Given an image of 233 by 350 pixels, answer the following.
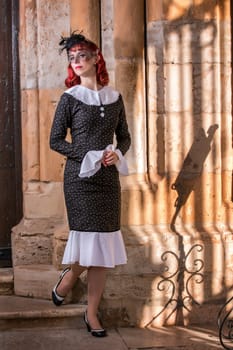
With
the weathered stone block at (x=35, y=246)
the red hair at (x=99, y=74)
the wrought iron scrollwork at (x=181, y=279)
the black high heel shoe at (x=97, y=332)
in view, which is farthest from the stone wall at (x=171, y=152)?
the red hair at (x=99, y=74)

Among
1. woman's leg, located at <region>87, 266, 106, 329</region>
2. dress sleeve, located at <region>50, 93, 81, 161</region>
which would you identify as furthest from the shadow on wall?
dress sleeve, located at <region>50, 93, 81, 161</region>

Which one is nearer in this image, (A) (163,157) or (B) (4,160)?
(A) (163,157)

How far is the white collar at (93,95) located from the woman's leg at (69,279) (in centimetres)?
92

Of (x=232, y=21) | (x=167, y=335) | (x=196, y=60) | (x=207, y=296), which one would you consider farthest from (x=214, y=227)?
(x=232, y=21)

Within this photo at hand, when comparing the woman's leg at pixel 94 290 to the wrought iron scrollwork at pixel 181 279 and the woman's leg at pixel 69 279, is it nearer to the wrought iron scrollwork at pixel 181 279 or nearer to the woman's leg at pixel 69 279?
the woman's leg at pixel 69 279

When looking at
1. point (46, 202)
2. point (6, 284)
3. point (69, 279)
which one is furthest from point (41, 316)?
point (46, 202)

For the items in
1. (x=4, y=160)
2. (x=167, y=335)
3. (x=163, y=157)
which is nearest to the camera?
(x=167, y=335)

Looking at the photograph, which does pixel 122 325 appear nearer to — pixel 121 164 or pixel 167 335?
pixel 167 335

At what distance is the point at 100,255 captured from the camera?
3.87m

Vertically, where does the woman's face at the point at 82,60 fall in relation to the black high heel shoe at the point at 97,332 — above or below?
above

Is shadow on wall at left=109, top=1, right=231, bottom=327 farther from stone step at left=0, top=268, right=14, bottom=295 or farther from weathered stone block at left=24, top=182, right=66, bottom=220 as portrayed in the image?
stone step at left=0, top=268, right=14, bottom=295

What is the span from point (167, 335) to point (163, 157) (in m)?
1.08

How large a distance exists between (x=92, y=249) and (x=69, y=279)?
0.38m

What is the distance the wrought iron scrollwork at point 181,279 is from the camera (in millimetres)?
4320
